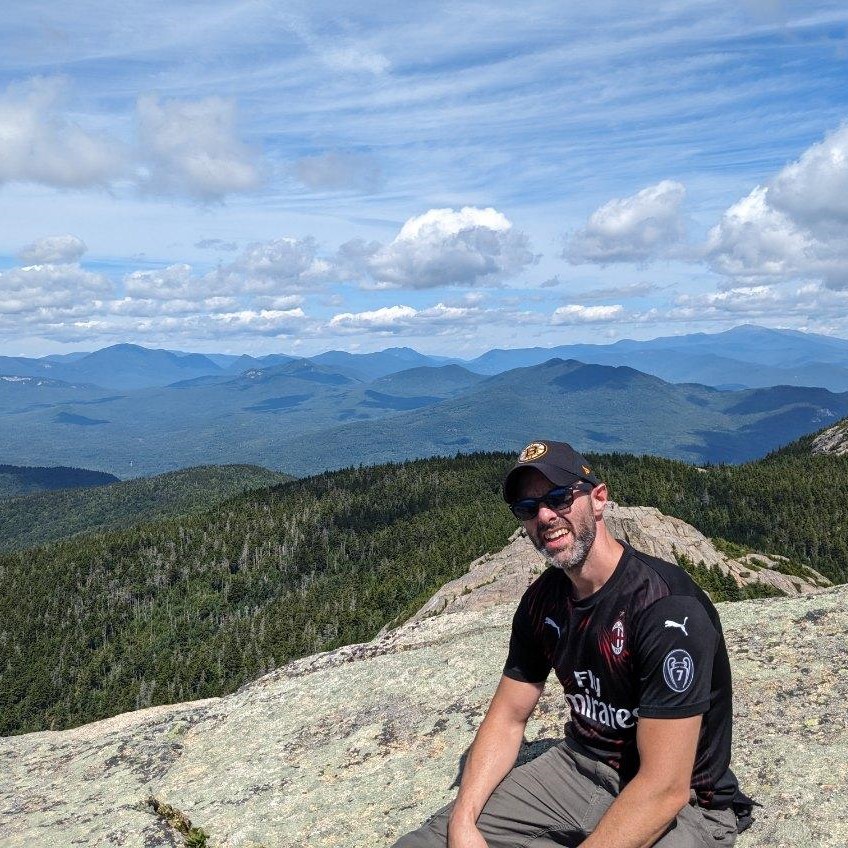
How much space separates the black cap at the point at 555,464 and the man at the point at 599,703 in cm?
2

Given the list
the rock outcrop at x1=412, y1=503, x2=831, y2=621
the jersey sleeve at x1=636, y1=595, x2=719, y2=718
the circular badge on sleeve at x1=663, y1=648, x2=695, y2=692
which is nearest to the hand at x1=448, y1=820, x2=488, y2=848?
the jersey sleeve at x1=636, y1=595, x2=719, y2=718

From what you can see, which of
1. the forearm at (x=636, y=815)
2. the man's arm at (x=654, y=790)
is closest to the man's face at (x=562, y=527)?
the man's arm at (x=654, y=790)

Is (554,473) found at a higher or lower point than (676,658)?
higher

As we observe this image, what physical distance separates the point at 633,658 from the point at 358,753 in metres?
7.58

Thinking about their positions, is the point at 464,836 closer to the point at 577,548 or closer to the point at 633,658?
the point at 633,658

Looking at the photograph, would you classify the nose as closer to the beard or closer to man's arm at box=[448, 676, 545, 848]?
the beard

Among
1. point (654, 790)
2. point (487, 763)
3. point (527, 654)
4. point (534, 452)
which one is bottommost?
point (487, 763)

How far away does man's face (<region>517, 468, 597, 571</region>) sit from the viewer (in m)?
8.16

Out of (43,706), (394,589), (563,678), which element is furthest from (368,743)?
(43,706)

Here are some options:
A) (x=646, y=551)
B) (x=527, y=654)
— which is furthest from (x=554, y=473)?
(x=646, y=551)

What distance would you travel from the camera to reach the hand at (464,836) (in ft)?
25.9

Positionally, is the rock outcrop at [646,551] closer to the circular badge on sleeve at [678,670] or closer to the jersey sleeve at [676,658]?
the jersey sleeve at [676,658]

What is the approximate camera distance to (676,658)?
729 cm

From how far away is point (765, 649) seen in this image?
13.6m
